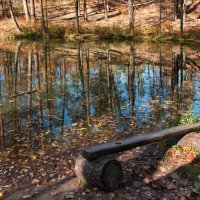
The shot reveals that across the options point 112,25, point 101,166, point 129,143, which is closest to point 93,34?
point 112,25

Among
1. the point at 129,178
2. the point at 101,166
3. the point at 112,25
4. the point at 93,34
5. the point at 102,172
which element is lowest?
the point at 129,178

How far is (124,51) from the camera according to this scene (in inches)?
1368

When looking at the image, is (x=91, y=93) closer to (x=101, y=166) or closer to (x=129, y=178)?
(x=129, y=178)

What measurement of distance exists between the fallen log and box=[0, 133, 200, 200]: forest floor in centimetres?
55

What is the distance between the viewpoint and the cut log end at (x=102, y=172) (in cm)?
764

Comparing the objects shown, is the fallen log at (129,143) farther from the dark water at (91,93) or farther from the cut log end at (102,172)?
the dark water at (91,93)

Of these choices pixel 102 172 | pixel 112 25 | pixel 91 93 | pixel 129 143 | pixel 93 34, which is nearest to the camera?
pixel 102 172

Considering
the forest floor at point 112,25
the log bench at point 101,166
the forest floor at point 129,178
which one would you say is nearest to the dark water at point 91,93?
the forest floor at point 129,178

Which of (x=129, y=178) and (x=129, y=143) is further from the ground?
(x=129, y=143)

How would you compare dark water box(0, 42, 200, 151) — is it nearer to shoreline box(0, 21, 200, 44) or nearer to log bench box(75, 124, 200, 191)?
log bench box(75, 124, 200, 191)

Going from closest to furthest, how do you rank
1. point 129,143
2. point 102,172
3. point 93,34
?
point 102,172, point 129,143, point 93,34

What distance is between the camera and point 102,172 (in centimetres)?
762

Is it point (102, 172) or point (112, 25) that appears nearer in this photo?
point (102, 172)

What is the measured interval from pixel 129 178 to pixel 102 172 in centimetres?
115
